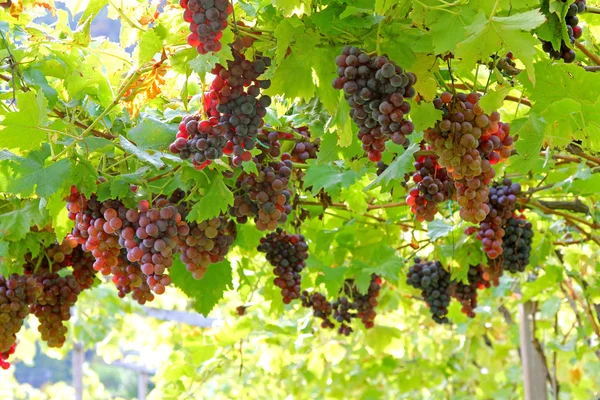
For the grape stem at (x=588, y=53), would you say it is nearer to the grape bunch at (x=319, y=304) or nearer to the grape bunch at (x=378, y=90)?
the grape bunch at (x=378, y=90)

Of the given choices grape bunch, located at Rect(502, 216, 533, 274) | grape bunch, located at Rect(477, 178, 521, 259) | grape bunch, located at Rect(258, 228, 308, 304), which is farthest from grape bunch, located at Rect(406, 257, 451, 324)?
grape bunch, located at Rect(258, 228, 308, 304)

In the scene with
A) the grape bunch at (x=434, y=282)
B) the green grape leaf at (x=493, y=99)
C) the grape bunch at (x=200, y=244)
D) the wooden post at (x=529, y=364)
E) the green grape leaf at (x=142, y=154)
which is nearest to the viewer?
the green grape leaf at (x=493, y=99)

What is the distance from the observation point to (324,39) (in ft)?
5.56

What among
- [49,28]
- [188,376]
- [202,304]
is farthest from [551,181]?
[188,376]

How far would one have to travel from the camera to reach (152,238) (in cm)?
186

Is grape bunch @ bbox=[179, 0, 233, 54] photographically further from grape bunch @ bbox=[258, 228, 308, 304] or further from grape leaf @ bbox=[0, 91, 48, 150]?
grape bunch @ bbox=[258, 228, 308, 304]

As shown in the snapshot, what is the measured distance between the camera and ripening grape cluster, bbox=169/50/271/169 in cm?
165

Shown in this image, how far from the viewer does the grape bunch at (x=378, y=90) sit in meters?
1.47

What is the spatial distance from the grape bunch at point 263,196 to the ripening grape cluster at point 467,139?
566 mm

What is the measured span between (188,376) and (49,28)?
7.99 feet

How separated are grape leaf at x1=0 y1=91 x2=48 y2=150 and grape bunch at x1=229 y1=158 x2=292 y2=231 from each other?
22.5 inches

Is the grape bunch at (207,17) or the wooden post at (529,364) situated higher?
the wooden post at (529,364)

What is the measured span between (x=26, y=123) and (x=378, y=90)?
854mm

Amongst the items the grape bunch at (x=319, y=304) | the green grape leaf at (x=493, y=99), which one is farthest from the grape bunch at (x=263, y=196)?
the grape bunch at (x=319, y=304)
